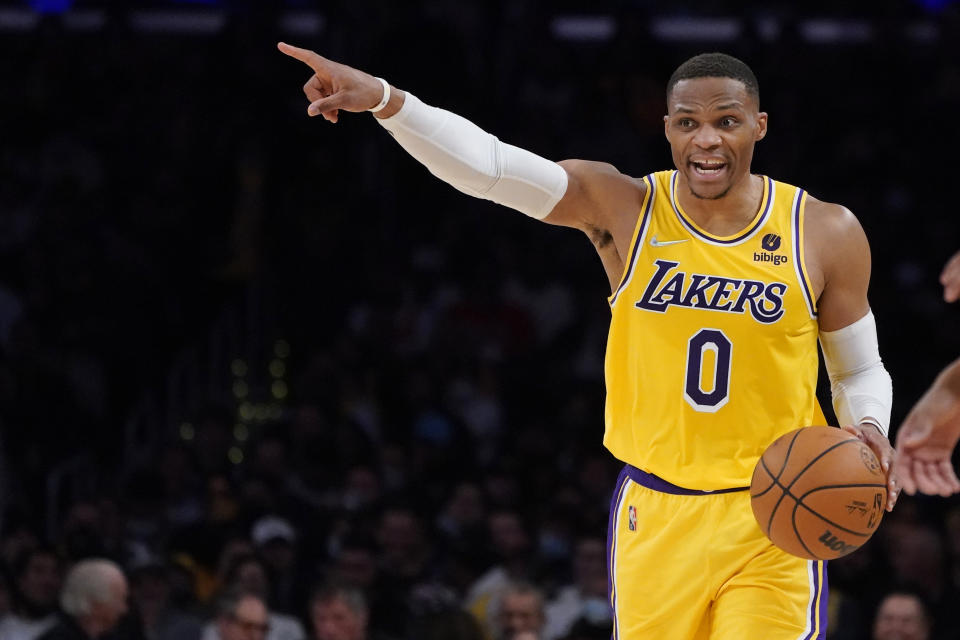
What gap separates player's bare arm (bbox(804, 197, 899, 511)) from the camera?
4770 millimetres

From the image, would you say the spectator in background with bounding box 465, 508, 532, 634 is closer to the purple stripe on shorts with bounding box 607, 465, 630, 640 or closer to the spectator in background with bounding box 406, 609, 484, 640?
the spectator in background with bounding box 406, 609, 484, 640

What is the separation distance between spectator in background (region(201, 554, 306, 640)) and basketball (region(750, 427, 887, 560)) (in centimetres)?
401

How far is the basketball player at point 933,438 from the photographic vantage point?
3656 mm

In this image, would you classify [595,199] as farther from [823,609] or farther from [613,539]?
[823,609]

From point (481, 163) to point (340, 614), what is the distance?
3659 mm

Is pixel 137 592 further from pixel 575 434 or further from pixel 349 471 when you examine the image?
pixel 575 434

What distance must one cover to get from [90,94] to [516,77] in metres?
3.80

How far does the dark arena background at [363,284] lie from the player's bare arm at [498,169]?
3683mm

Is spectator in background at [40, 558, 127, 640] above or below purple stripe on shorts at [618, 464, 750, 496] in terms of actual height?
below

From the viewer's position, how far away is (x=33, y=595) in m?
8.26

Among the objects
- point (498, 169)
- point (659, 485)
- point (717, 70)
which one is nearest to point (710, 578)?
point (659, 485)

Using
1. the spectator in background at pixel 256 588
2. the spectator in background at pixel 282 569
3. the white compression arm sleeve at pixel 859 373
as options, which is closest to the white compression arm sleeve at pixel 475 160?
the white compression arm sleeve at pixel 859 373

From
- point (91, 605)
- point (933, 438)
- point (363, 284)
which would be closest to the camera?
point (933, 438)

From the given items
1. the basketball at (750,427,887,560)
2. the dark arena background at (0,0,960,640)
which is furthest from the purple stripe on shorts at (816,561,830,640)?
the dark arena background at (0,0,960,640)
